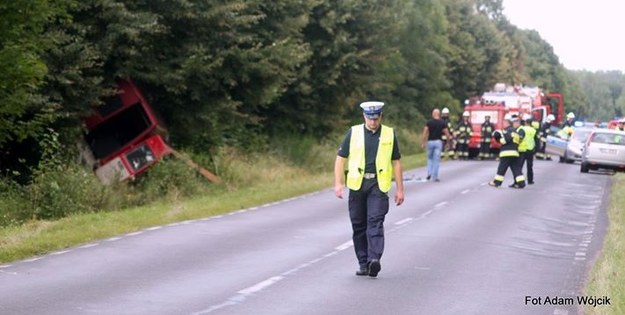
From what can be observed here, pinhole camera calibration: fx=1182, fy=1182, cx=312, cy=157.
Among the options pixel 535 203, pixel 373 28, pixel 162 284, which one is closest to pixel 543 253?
pixel 162 284

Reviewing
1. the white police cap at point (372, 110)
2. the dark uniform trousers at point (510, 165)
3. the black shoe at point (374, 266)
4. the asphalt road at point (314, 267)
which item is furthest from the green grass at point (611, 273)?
the dark uniform trousers at point (510, 165)

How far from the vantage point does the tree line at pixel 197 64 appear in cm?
2045

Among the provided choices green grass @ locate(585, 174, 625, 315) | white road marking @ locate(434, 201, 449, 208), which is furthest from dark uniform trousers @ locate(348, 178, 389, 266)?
white road marking @ locate(434, 201, 449, 208)

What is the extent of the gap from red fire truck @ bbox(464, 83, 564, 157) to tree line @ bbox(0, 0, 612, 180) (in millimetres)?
5558

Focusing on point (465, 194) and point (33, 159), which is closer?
point (33, 159)

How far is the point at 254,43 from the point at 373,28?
10909mm

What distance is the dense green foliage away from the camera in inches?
818

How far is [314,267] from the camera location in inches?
539

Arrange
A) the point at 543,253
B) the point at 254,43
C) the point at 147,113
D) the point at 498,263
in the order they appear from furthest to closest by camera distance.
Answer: the point at 254,43, the point at 147,113, the point at 543,253, the point at 498,263

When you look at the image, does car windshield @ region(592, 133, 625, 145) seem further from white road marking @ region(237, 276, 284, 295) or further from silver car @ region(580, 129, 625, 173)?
white road marking @ region(237, 276, 284, 295)

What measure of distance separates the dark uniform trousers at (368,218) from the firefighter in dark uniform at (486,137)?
31650 mm

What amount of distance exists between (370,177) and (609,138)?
28.7 meters

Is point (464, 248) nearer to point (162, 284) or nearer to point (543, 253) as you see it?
point (543, 253)

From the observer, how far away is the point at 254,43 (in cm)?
3053
